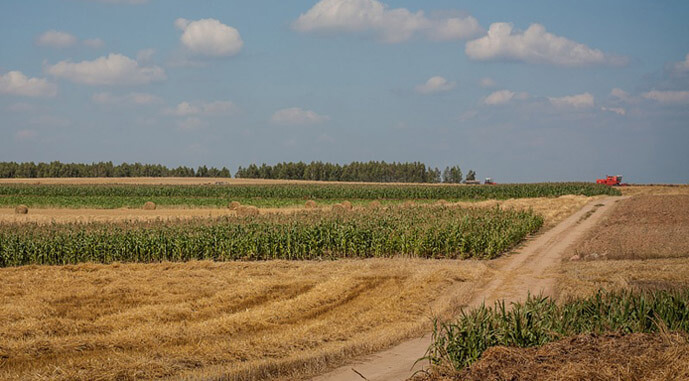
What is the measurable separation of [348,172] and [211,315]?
122347 mm

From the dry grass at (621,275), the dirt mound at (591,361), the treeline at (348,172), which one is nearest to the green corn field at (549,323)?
the dirt mound at (591,361)

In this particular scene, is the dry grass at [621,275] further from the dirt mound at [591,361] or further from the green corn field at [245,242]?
the dirt mound at [591,361]

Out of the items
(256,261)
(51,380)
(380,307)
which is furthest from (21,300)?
(256,261)

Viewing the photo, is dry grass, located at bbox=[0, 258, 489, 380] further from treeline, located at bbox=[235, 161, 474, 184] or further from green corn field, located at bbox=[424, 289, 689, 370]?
treeline, located at bbox=[235, 161, 474, 184]

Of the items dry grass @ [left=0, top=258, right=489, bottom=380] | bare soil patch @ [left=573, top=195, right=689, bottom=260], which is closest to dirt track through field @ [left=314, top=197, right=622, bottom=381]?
dry grass @ [left=0, top=258, right=489, bottom=380]

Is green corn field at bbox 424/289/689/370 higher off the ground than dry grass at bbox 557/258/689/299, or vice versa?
green corn field at bbox 424/289/689/370

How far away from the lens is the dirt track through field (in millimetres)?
10555

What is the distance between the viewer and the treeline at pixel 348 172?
442 feet

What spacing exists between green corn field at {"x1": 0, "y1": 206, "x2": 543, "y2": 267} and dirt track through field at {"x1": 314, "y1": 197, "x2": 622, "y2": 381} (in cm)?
175

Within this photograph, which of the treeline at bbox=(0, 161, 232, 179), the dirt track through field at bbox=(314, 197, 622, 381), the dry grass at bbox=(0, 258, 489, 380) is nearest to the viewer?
the dirt track through field at bbox=(314, 197, 622, 381)

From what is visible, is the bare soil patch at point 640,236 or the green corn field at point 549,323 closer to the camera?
the green corn field at point 549,323

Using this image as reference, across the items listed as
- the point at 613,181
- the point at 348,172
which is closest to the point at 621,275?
the point at 613,181

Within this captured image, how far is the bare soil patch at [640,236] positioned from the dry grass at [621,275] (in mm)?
1413

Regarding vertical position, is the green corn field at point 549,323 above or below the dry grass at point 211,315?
above
